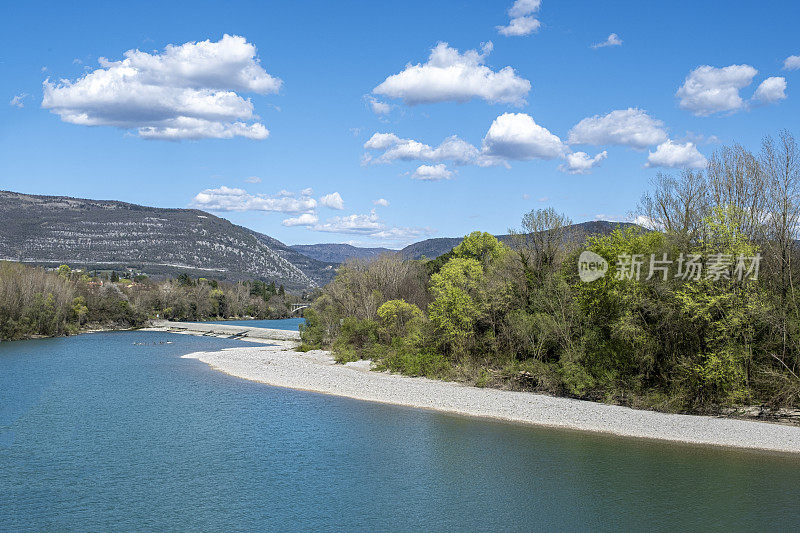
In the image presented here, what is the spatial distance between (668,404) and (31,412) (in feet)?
117

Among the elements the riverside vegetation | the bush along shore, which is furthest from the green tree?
the bush along shore

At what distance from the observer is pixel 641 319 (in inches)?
1273

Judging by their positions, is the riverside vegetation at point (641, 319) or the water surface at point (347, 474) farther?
the riverside vegetation at point (641, 319)

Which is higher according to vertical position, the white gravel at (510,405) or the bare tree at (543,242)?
the bare tree at (543,242)

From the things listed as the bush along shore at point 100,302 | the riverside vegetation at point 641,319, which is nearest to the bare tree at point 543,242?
the riverside vegetation at point 641,319

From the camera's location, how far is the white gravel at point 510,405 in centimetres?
2752

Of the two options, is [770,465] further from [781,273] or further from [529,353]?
[529,353]

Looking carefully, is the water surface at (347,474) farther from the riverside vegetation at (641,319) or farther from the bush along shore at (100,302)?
the bush along shore at (100,302)

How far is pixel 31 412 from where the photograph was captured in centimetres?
3328

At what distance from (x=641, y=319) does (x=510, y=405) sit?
29.8 feet

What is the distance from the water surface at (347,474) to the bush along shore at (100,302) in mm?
52505

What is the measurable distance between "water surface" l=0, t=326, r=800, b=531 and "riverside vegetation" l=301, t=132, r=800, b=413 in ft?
20.0

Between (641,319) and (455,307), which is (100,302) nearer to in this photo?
(455,307)

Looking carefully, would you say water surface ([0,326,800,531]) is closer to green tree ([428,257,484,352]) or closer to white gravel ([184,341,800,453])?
white gravel ([184,341,800,453])
